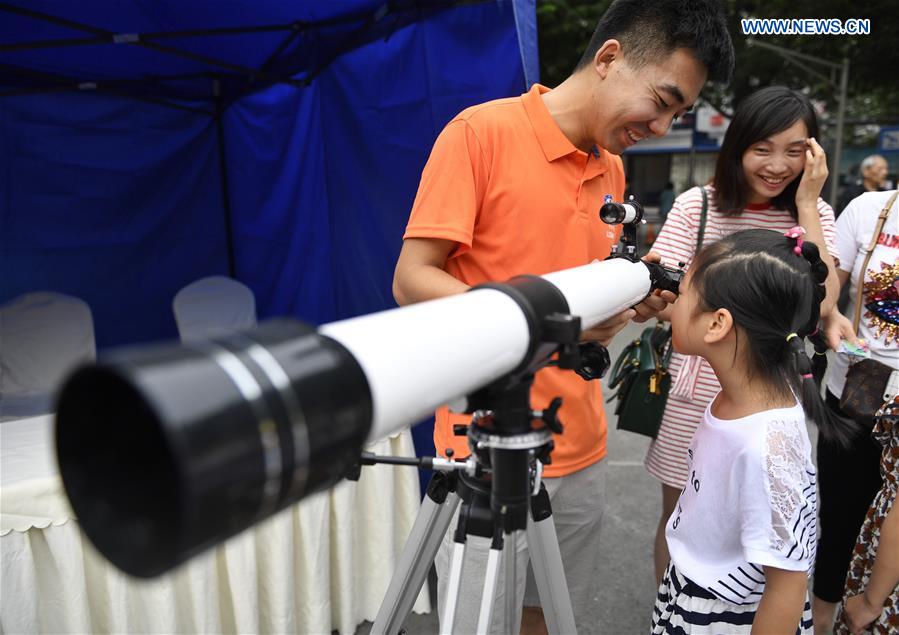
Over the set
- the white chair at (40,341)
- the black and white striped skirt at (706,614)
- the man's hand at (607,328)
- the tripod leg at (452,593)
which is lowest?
the black and white striped skirt at (706,614)

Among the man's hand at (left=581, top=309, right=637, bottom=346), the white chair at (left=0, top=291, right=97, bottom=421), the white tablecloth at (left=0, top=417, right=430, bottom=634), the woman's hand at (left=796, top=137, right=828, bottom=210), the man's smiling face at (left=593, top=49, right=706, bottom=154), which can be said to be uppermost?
the man's smiling face at (left=593, top=49, right=706, bottom=154)

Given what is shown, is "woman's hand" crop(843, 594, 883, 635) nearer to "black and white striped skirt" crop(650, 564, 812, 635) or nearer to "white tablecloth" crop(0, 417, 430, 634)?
"black and white striped skirt" crop(650, 564, 812, 635)

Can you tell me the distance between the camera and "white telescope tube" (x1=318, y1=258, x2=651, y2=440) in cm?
50

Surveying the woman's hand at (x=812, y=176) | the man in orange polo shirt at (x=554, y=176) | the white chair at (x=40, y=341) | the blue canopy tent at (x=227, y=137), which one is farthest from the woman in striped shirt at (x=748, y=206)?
the white chair at (x=40, y=341)

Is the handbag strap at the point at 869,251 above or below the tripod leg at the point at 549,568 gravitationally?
above

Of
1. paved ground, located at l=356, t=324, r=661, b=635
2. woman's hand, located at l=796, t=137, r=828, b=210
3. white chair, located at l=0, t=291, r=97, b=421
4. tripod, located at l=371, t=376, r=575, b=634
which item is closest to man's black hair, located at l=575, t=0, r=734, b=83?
woman's hand, located at l=796, t=137, r=828, b=210

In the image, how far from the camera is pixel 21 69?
9.99 feet

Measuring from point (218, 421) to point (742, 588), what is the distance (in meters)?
1.25

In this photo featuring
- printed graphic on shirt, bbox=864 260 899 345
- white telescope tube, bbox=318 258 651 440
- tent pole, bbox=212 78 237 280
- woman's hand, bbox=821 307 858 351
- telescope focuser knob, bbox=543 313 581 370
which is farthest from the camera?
tent pole, bbox=212 78 237 280

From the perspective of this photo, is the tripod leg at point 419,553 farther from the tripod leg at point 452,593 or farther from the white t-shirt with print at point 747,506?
the white t-shirt with print at point 747,506

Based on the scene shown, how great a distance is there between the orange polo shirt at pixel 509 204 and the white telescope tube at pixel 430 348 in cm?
61

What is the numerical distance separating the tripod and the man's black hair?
99cm

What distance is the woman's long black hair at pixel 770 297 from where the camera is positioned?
4.00 ft

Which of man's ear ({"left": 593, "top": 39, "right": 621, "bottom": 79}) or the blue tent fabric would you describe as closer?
man's ear ({"left": 593, "top": 39, "right": 621, "bottom": 79})
